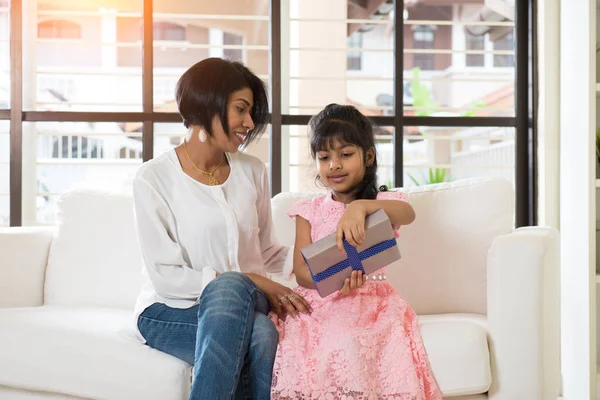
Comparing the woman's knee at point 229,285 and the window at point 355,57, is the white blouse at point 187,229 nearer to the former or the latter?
the woman's knee at point 229,285

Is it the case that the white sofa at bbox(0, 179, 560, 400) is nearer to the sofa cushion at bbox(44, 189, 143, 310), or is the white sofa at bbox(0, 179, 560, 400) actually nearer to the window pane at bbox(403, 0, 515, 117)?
the sofa cushion at bbox(44, 189, 143, 310)

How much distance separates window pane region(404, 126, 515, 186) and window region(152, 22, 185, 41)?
6386mm

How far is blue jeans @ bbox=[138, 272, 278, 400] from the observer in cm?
152

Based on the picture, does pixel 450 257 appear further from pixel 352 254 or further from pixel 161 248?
pixel 161 248

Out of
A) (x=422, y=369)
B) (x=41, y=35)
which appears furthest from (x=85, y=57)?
(x=422, y=369)

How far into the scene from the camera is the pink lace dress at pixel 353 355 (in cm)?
163

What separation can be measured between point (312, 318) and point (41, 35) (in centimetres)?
1109

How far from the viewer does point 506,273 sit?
1826 millimetres

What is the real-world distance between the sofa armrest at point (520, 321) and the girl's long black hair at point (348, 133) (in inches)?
16.1

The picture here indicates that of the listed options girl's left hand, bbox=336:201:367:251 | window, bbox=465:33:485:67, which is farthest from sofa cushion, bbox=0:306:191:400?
window, bbox=465:33:485:67

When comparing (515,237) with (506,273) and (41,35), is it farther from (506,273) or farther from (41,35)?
(41,35)

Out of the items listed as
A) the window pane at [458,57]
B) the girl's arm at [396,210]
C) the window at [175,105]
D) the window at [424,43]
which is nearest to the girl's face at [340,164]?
the girl's arm at [396,210]

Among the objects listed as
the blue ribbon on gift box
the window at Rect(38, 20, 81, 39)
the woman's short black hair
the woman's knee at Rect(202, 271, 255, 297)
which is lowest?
the woman's knee at Rect(202, 271, 255, 297)

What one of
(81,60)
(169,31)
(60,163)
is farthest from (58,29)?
(60,163)
